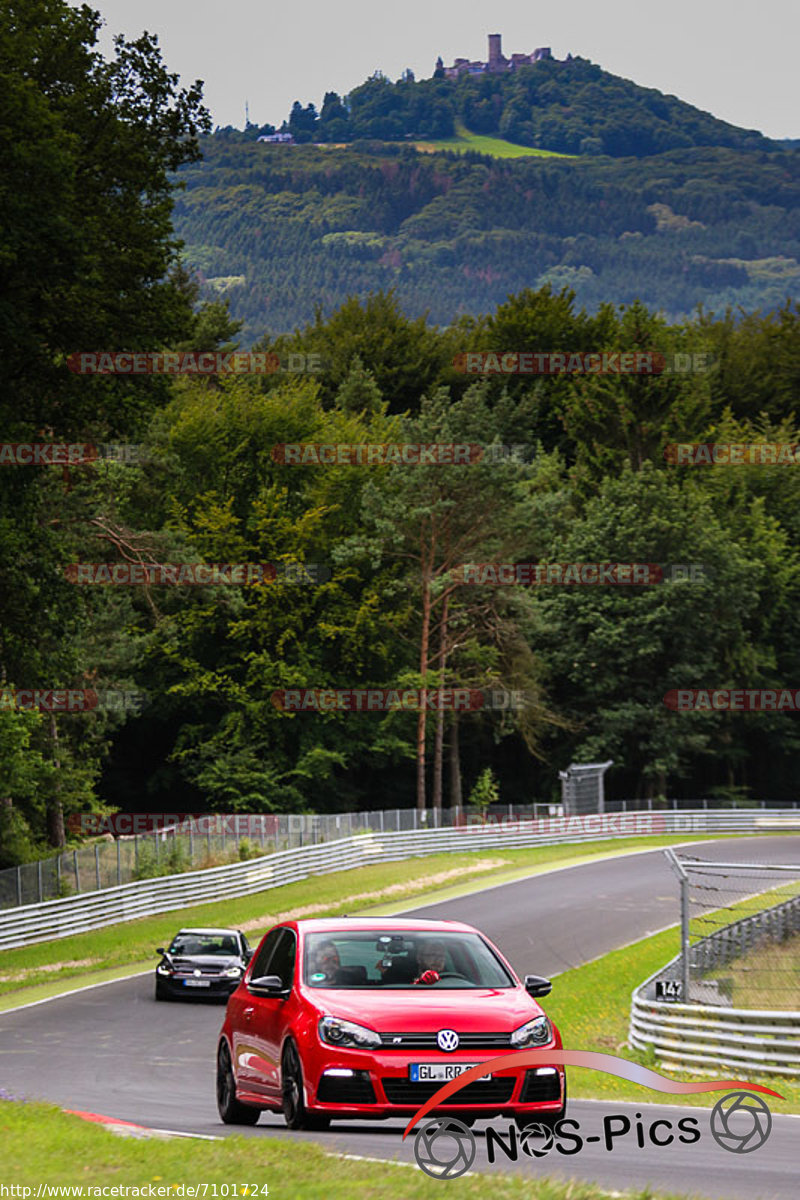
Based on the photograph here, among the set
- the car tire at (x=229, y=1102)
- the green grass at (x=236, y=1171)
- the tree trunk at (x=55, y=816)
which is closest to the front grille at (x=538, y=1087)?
the green grass at (x=236, y=1171)

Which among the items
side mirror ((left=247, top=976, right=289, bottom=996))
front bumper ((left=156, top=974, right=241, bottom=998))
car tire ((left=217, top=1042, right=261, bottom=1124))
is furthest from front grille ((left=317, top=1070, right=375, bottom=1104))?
front bumper ((left=156, top=974, right=241, bottom=998))

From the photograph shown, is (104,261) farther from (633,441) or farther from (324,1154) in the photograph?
(633,441)

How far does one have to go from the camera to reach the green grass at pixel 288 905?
3322 centimetres

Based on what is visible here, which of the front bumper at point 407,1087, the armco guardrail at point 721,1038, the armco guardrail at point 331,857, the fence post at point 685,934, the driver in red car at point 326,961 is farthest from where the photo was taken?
the armco guardrail at point 331,857

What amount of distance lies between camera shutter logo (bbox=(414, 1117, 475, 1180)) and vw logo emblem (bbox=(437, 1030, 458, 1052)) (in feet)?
1.45

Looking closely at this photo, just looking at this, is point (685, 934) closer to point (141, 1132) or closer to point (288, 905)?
point (141, 1132)

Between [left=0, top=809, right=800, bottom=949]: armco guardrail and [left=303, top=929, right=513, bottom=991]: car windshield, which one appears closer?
[left=303, top=929, right=513, bottom=991]: car windshield

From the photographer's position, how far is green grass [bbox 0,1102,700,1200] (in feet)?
26.3

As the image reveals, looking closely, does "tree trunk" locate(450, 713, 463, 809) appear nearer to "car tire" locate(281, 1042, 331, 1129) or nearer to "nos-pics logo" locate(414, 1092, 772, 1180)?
"nos-pics logo" locate(414, 1092, 772, 1180)

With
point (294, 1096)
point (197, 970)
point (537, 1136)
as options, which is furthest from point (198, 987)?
point (537, 1136)

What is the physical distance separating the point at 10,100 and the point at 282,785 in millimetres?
46973

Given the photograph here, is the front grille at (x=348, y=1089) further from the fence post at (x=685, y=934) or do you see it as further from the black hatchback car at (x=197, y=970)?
the black hatchback car at (x=197, y=970)

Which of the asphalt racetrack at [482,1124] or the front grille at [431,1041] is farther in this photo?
the front grille at [431,1041]

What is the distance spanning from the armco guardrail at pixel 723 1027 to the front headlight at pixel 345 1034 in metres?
8.39
